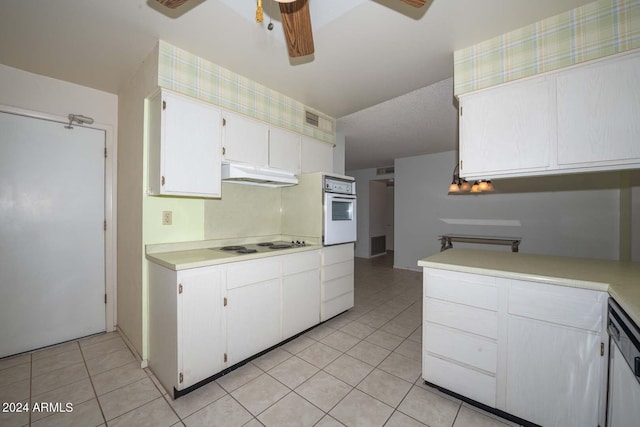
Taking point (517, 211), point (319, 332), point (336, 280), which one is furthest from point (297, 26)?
point (517, 211)

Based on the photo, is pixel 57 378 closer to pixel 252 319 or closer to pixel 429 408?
pixel 252 319

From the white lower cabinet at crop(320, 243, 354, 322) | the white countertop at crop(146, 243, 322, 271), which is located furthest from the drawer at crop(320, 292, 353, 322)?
the white countertop at crop(146, 243, 322, 271)

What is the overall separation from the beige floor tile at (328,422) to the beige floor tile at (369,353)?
695 millimetres

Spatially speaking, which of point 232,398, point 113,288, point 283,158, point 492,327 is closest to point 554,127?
point 492,327

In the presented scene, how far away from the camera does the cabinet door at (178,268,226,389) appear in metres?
1.71

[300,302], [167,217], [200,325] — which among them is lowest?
[300,302]

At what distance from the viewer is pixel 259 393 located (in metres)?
1.78

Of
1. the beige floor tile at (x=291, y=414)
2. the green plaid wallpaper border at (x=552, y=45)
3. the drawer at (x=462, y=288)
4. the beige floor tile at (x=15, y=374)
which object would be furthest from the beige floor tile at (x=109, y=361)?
the green plaid wallpaper border at (x=552, y=45)

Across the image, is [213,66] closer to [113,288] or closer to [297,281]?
[297,281]

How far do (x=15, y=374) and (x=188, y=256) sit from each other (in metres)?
1.67

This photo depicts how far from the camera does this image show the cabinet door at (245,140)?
235 cm

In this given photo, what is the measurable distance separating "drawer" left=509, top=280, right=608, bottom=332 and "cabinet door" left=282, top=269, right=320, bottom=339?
5.63 ft

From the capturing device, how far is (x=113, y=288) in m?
2.75

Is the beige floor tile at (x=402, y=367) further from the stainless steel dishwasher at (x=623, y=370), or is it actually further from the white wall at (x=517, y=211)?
the white wall at (x=517, y=211)
